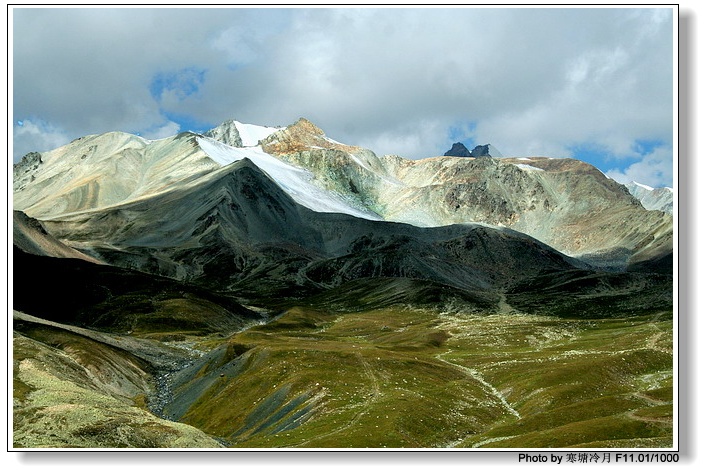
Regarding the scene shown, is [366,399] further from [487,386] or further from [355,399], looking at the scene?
[487,386]

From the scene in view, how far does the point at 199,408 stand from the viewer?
125500mm

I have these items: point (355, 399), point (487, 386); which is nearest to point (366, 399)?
point (355, 399)

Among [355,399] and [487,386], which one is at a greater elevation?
[487,386]

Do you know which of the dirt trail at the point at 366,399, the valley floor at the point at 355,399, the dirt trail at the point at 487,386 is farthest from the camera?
the dirt trail at the point at 487,386

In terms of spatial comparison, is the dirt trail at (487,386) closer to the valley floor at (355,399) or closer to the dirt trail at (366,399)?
the valley floor at (355,399)

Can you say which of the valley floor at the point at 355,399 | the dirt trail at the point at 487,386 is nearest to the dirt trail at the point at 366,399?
the valley floor at the point at 355,399

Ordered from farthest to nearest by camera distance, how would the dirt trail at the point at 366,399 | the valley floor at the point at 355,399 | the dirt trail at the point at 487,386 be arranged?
the dirt trail at the point at 487,386
the dirt trail at the point at 366,399
the valley floor at the point at 355,399

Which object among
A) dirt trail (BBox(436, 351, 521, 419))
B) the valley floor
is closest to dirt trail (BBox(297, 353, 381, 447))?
the valley floor

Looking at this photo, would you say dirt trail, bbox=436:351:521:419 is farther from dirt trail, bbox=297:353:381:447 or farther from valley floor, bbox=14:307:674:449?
dirt trail, bbox=297:353:381:447

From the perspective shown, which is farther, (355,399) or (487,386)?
(487,386)
